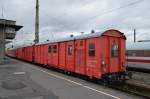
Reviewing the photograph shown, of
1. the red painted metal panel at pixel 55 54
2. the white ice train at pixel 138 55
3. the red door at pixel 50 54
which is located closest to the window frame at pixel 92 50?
the red painted metal panel at pixel 55 54

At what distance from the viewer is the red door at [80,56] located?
14.7 meters

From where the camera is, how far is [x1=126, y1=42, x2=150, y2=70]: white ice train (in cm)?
1998

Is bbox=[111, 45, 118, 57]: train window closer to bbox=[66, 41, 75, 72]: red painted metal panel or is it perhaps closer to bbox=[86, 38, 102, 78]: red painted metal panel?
bbox=[86, 38, 102, 78]: red painted metal panel

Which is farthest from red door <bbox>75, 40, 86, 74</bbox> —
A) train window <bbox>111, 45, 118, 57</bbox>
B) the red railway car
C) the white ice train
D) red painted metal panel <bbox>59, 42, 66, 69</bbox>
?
the white ice train

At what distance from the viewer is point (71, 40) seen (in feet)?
54.1

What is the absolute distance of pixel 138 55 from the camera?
69.5 feet

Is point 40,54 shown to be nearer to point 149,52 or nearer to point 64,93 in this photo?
point 149,52

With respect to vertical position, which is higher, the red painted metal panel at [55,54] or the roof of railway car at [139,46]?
the roof of railway car at [139,46]

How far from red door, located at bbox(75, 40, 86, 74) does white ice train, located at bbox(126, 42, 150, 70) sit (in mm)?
7463

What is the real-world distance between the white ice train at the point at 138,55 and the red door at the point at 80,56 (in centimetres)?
746

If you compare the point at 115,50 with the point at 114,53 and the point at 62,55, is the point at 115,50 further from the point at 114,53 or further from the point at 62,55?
the point at 62,55

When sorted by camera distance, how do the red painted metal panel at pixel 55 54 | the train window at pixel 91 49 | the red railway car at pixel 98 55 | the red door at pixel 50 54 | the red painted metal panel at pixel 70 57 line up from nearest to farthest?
the red railway car at pixel 98 55 → the train window at pixel 91 49 → the red painted metal panel at pixel 70 57 → the red painted metal panel at pixel 55 54 → the red door at pixel 50 54

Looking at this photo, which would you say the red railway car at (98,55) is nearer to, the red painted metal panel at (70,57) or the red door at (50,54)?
the red painted metal panel at (70,57)

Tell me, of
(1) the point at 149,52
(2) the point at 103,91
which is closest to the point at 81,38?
(2) the point at 103,91
